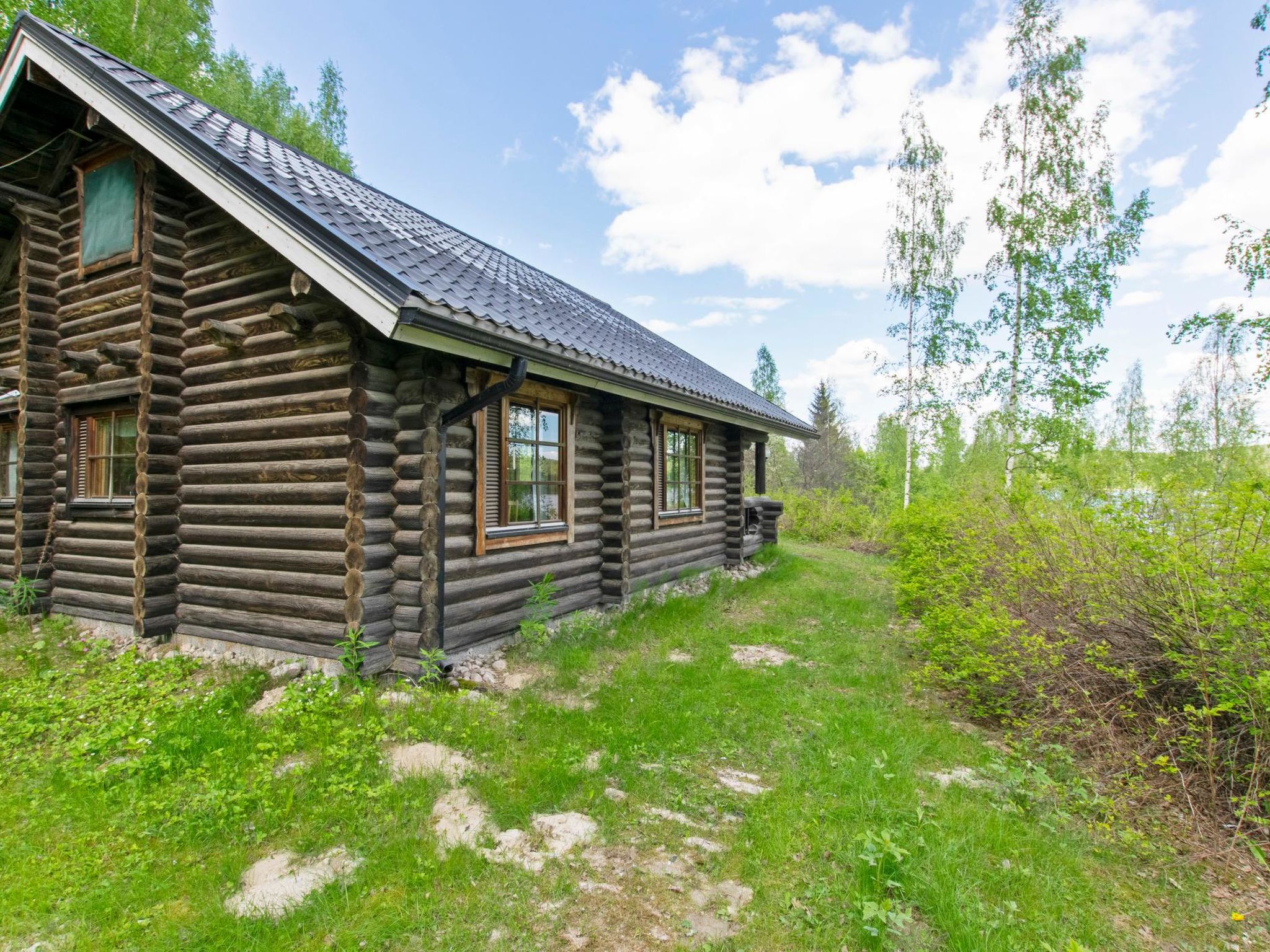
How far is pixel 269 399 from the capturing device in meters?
4.94

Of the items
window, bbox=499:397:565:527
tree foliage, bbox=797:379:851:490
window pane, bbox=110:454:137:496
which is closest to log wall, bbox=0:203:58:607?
window pane, bbox=110:454:137:496

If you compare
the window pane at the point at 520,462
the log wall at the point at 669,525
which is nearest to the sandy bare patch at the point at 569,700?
the window pane at the point at 520,462

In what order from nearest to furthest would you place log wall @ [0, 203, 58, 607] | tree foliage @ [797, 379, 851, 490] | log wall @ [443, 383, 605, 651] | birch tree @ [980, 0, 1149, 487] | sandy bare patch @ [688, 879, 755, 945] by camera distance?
sandy bare patch @ [688, 879, 755, 945], log wall @ [443, 383, 605, 651], log wall @ [0, 203, 58, 607], birch tree @ [980, 0, 1149, 487], tree foliage @ [797, 379, 851, 490]

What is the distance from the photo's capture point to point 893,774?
343 cm

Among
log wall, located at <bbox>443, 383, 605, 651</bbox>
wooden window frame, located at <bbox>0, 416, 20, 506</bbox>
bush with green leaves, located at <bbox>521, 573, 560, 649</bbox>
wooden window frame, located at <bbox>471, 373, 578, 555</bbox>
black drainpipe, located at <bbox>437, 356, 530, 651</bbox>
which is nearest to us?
black drainpipe, located at <bbox>437, 356, 530, 651</bbox>

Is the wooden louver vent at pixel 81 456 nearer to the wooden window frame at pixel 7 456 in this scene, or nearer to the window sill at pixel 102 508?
the window sill at pixel 102 508

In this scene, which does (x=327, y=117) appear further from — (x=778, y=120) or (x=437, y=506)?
(x=437, y=506)

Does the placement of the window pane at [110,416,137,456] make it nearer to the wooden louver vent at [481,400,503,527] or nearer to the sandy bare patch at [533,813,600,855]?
the wooden louver vent at [481,400,503,527]

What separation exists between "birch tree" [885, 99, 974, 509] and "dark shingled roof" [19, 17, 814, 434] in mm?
8628

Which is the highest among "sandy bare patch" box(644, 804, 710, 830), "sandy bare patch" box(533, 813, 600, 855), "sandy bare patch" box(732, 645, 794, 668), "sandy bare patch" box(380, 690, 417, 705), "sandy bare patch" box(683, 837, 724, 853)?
"sandy bare patch" box(380, 690, 417, 705)

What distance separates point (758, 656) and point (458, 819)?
371 cm

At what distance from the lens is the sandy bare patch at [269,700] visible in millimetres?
4162

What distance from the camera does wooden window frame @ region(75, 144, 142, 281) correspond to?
5684 mm

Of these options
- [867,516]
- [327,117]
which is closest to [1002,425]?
[867,516]
